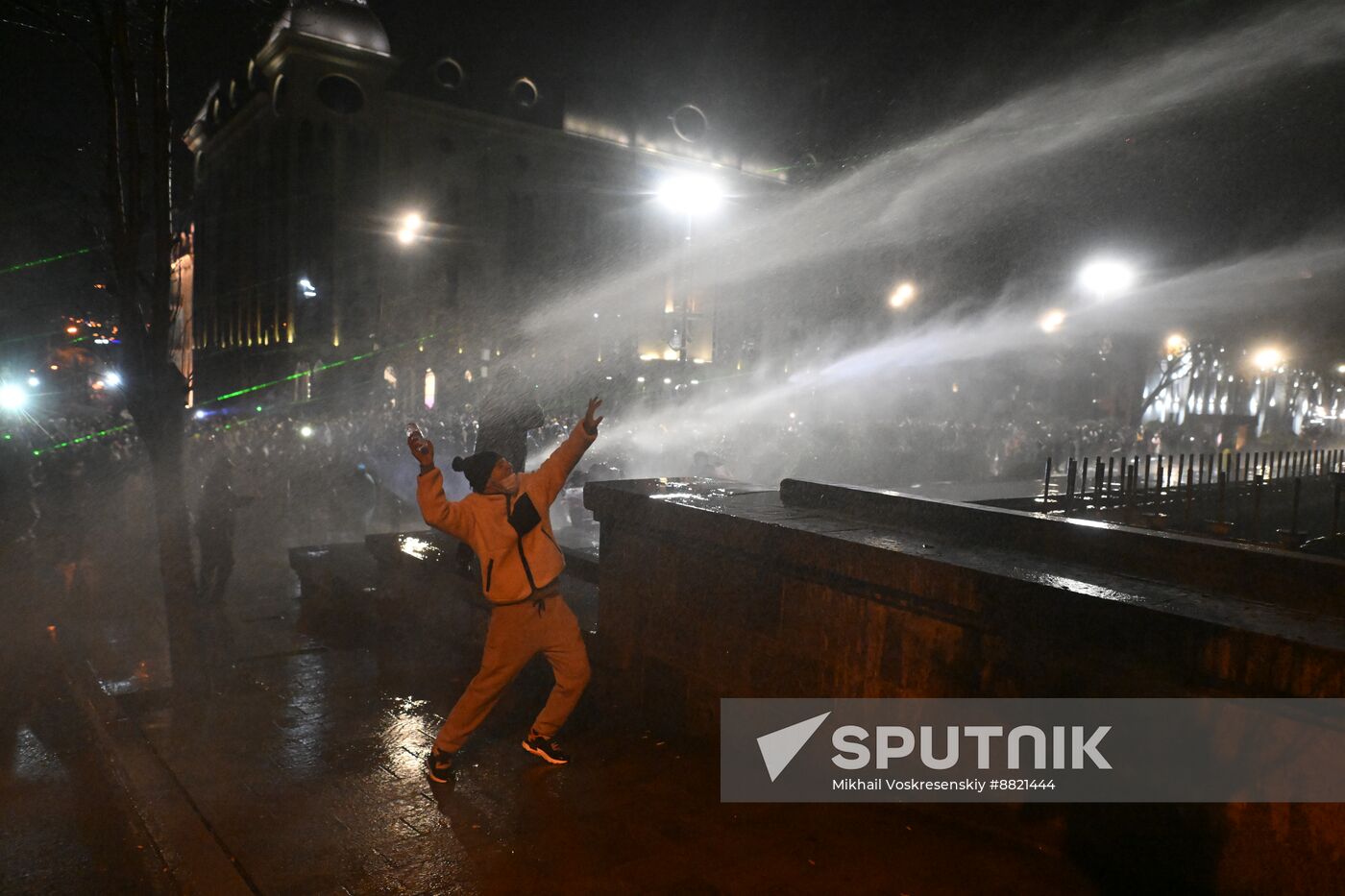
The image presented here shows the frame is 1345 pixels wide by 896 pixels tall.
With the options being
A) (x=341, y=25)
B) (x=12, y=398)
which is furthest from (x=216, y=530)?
(x=341, y=25)

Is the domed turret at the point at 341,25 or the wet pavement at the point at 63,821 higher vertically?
the domed turret at the point at 341,25

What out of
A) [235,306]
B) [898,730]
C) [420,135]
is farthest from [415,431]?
[235,306]

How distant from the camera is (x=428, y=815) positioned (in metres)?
3.71

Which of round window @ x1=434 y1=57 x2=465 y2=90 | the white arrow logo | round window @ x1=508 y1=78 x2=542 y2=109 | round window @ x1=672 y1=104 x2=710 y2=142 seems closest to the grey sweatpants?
the white arrow logo

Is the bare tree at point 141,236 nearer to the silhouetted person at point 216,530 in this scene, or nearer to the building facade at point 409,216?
the silhouetted person at point 216,530

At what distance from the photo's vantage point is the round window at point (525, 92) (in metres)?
43.7

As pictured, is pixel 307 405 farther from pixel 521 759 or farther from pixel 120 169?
pixel 521 759

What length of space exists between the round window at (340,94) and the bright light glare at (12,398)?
17.4 metres

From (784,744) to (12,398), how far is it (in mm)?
29469

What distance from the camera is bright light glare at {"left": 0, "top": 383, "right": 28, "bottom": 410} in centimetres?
2339

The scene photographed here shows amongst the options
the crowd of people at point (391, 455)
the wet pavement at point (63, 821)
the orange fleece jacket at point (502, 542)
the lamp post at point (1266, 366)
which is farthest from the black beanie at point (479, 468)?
the lamp post at point (1266, 366)

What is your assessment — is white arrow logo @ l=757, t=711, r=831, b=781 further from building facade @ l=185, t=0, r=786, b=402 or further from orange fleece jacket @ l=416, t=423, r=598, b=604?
building facade @ l=185, t=0, r=786, b=402

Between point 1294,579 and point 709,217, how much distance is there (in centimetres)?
5331

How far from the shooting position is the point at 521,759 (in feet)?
14.2
